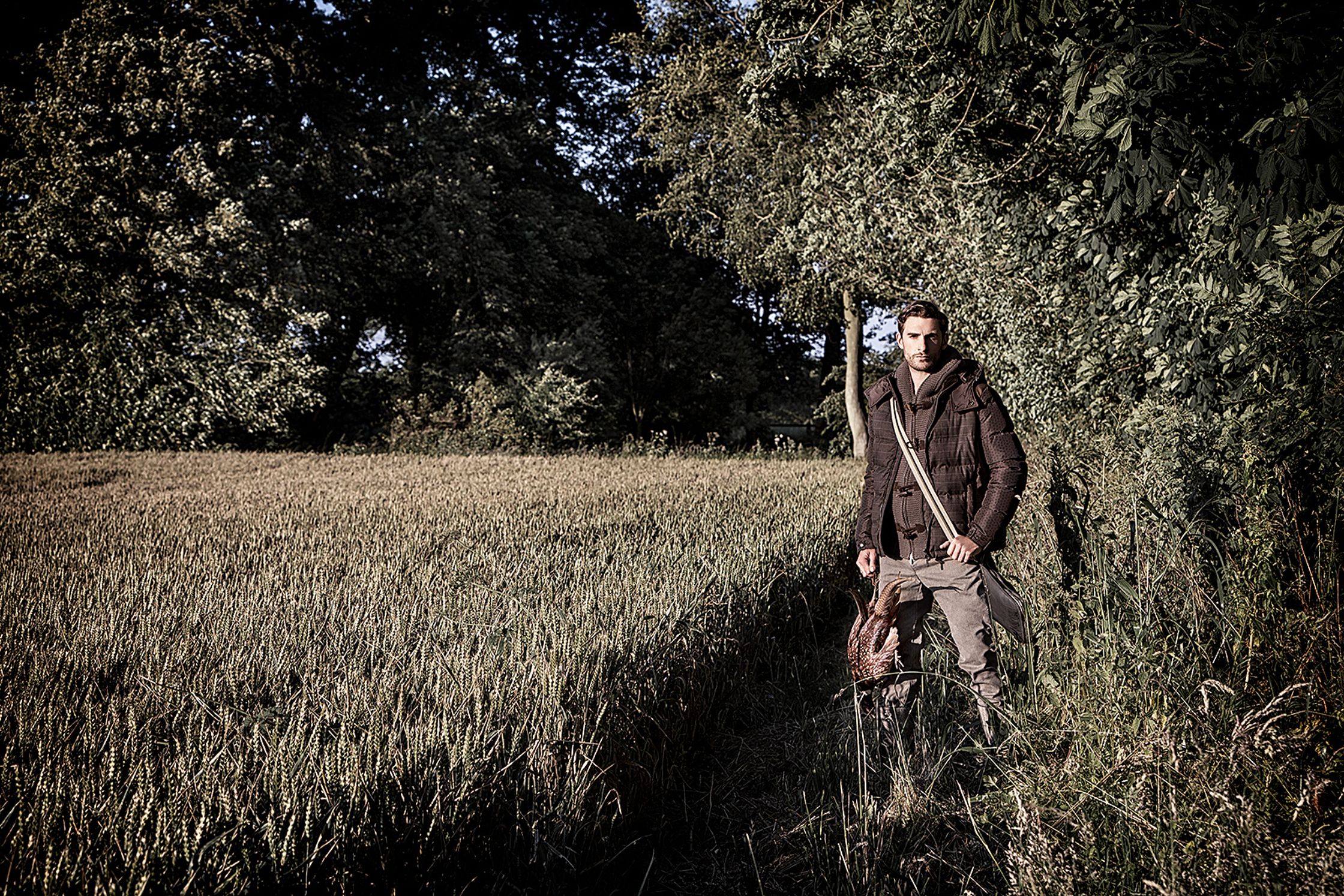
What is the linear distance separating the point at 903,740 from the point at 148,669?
3033mm

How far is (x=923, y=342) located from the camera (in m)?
3.33

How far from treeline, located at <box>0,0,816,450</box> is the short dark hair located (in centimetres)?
1587

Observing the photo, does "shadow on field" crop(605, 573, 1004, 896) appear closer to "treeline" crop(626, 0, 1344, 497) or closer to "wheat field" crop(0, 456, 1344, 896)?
"wheat field" crop(0, 456, 1344, 896)

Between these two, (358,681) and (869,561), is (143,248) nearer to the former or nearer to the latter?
(358,681)

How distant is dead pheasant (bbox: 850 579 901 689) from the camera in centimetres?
330

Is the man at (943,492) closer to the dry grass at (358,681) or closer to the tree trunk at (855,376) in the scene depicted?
the dry grass at (358,681)

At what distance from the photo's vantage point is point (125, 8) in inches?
655

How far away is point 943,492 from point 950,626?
584 millimetres

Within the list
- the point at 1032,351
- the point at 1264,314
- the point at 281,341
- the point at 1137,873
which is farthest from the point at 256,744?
the point at 281,341

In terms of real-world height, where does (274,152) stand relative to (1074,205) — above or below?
above

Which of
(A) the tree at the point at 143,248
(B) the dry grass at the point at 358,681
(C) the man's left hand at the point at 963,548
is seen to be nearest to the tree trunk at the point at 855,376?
(A) the tree at the point at 143,248

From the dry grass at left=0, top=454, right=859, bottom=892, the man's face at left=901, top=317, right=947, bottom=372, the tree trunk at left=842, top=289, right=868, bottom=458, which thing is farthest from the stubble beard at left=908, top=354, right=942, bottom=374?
the tree trunk at left=842, top=289, right=868, bottom=458

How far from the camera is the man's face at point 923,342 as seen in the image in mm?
3326

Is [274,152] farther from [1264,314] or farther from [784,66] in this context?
[1264,314]
